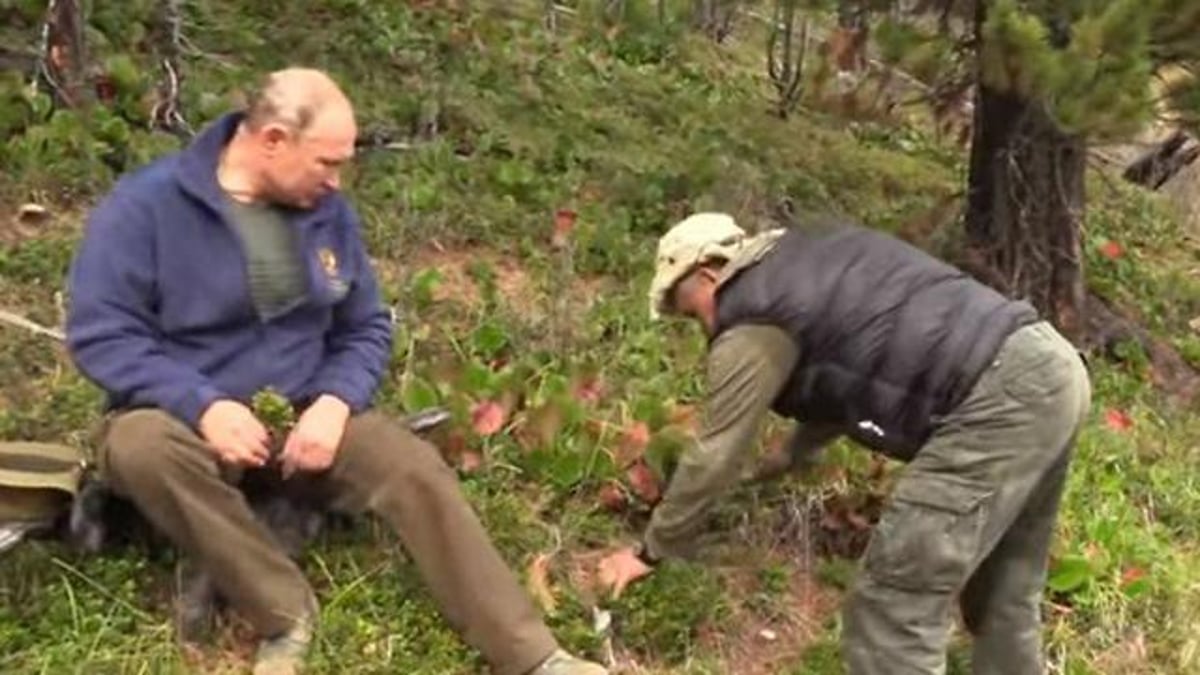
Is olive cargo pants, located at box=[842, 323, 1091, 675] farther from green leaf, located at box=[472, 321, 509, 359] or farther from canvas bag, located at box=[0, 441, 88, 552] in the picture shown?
green leaf, located at box=[472, 321, 509, 359]

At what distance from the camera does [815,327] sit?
4.61 meters

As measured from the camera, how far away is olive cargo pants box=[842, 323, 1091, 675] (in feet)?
15.1

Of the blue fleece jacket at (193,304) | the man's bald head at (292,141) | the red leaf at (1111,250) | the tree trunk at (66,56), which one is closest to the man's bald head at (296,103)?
the man's bald head at (292,141)

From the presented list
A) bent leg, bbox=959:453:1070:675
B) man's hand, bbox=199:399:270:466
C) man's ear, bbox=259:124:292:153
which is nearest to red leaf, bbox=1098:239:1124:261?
bent leg, bbox=959:453:1070:675

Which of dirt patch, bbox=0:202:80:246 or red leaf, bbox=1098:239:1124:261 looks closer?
dirt patch, bbox=0:202:80:246

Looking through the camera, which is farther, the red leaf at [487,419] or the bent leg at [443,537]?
the red leaf at [487,419]

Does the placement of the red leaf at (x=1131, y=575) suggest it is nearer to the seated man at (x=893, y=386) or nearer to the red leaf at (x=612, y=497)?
the seated man at (x=893, y=386)

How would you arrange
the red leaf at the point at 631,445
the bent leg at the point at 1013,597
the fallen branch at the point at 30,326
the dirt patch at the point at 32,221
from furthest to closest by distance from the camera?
1. the dirt patch at the point at 32,221
2. the fallen branch at the point at 30,326
3. the red leaf at the point at 631,445
4. the bent leg at the point at 1013,597

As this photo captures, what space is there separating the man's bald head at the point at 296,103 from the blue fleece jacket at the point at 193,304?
0.21 meters

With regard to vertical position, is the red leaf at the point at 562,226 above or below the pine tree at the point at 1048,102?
below

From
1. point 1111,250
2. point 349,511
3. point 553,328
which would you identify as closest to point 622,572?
point 349,511

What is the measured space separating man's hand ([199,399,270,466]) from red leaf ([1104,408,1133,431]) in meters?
4.03

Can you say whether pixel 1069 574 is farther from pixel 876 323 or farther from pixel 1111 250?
pixel 1111 250

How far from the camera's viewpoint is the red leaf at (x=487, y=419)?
5.73 metres
